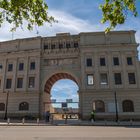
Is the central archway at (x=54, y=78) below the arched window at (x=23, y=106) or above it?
above

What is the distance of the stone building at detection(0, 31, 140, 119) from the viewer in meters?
32.5

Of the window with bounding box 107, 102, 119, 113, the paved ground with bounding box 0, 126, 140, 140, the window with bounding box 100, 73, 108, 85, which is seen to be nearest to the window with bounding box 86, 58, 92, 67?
the window with bounding box 100, 73, 108, 85

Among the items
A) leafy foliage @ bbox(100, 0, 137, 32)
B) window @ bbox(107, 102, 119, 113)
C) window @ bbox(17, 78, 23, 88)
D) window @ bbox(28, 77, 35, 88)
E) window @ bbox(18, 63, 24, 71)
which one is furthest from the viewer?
window @ bbox(18, 63, 24, 71)

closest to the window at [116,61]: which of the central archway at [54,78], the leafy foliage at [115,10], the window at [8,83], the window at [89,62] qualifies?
the window at [89,62]

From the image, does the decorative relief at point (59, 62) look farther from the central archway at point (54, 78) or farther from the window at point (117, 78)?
the window at point (117, 78)

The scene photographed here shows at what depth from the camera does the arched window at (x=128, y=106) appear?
31.9 m

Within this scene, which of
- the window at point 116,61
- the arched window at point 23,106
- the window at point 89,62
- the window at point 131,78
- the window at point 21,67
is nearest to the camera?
the window at point 131,78

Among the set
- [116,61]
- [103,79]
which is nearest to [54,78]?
[103,79]

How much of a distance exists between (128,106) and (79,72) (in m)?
10.3

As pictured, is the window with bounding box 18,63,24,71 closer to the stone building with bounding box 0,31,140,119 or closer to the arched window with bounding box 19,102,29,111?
the stone building with bounding box 0,31,140,119

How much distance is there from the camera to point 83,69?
1361 inches

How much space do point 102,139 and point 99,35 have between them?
2831 centimetres

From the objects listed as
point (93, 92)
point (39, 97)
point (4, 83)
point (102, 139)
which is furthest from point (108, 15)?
point (4, 83)

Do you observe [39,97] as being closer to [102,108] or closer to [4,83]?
[4,83]
